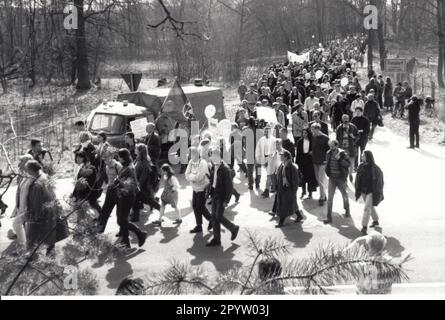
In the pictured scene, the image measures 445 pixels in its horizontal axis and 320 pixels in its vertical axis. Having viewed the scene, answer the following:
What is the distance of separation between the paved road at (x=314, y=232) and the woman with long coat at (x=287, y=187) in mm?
307

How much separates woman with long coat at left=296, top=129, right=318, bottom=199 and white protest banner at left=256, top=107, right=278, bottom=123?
8.25 feet

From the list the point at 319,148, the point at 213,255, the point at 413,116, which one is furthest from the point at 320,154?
the point at 413,116

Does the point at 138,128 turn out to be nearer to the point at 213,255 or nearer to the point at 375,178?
the point at 213,255

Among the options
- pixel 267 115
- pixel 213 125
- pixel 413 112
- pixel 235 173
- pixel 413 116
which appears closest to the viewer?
pixel 235 173

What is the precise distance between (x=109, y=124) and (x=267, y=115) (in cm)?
411

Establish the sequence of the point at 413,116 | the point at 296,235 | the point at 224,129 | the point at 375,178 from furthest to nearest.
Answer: the point at 413,116, the point at 224,129, the point at 296,235, the point at 375,178

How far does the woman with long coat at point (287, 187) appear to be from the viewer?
10195 mm

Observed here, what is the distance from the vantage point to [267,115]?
48.3 ft

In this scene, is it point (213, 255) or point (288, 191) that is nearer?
point (213, 255)

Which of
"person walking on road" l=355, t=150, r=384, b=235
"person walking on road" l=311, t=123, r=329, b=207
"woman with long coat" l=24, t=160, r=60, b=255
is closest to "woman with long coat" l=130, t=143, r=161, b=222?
"person walking on road" l=311, t=123, r=329, b=207

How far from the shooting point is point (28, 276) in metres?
3.30

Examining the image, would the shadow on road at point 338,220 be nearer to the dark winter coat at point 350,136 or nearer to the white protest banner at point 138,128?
the dark winter coat at point 350,136
